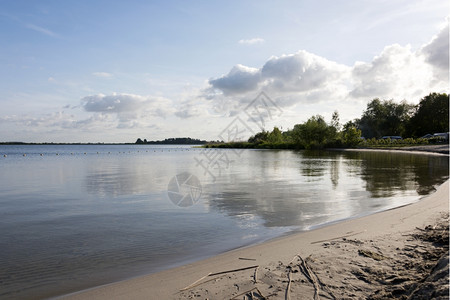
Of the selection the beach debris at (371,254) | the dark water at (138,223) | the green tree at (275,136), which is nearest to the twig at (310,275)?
the beach debris at (371,254)

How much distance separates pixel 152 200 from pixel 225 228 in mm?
6218

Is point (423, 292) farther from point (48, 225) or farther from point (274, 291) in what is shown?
point (48, 225)

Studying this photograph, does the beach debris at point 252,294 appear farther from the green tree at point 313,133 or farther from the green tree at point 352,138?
the green tree at point 313,133

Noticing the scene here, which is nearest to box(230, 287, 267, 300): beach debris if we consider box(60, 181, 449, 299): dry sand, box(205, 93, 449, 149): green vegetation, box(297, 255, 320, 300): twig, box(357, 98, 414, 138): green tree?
box(60, 181, 449, 299): dry sand

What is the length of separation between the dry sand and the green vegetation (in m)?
85.6

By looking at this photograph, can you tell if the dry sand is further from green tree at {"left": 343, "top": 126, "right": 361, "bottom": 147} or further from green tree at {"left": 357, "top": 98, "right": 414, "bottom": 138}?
green tree at {"left": 357, "top": 98, "right": 414, "bottom": 138}

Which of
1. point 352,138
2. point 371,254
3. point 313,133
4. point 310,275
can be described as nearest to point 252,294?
point 310,275

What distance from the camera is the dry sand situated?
4703mm

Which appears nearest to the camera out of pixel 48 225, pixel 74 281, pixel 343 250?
pixel 74 281

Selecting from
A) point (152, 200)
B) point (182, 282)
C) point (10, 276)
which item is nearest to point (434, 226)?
point (182, 282)

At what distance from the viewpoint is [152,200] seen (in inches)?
585

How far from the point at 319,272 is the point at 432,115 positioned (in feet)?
387

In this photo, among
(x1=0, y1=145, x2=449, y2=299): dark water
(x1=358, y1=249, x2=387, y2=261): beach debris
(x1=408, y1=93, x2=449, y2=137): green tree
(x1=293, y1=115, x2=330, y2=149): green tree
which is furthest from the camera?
(x1=293, y1=115, x2=330, y2=149): green tree

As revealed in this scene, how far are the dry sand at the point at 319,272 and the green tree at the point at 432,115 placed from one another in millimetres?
111459
